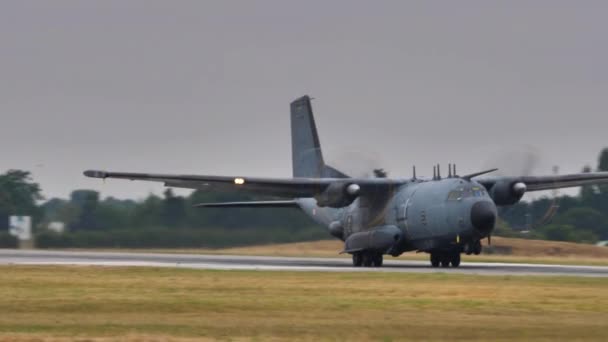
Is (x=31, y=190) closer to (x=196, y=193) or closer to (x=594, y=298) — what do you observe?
(x=196, y=193)

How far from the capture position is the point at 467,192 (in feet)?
135

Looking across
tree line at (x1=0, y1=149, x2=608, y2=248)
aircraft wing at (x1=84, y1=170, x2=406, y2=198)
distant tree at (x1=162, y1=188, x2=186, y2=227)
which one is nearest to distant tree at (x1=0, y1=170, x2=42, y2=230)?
tree line at (x1=0, y1=149, x2=608, y2=248)

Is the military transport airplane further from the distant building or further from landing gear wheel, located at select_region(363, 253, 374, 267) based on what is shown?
the distant building

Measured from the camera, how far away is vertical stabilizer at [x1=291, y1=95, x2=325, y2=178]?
52.8 m

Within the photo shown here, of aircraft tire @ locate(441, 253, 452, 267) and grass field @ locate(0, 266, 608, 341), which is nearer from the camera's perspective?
grass field @ locate(0, 266, 608, 341)

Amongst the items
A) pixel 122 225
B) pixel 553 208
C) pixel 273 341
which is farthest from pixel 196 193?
pixel 273 341

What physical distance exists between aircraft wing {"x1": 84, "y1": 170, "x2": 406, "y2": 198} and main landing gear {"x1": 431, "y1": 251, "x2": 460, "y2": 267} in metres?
3.12

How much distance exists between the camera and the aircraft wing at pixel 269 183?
1753 inches

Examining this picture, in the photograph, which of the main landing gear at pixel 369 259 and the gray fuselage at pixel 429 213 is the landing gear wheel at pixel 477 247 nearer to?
the gray fuselage at pixel 429 213

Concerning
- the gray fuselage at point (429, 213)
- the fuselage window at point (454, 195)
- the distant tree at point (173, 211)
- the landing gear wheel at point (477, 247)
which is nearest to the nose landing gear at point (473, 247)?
the landing gear wheel at point (477, 247)

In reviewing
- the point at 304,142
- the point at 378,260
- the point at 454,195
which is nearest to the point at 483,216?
the point at 454,195

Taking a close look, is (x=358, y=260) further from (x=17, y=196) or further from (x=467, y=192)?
(x=17, y=196)

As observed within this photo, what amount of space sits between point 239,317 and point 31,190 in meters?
53.0

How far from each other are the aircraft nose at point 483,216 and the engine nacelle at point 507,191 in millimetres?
4065
